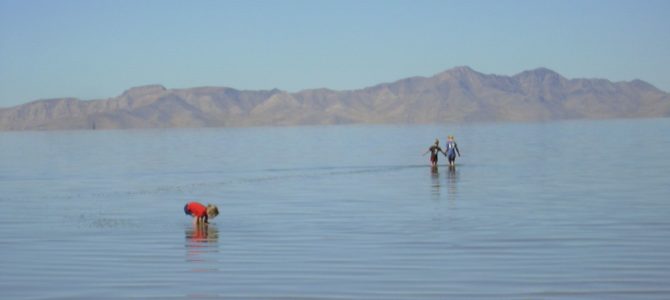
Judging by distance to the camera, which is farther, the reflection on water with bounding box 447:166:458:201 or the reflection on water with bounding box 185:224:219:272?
the reflection on water with bounding box 447:166:458:201

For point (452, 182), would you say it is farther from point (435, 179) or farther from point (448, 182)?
point (435, 179)

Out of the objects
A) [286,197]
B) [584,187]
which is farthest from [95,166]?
[584,187]

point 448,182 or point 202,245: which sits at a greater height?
point 448,182

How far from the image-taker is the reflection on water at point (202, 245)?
52.6 ft

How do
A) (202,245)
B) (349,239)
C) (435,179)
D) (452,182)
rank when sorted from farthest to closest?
(435,179), (452,182), (349,239), (202,245)

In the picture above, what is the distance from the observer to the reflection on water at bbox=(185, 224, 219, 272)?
52.6 ft

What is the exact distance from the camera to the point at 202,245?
1839cm

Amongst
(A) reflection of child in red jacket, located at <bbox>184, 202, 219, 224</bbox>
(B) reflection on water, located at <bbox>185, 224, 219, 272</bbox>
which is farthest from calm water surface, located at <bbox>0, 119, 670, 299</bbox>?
(A) reflection of child in red jacket, located at <bbox>184, 202, 219, 224</bbox>

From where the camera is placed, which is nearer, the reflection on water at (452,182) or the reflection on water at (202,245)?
the reflection on water at (202,245)

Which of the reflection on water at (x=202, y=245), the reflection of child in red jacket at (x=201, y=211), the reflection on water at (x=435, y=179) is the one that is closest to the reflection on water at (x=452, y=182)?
the reflection on water at (x=435, y=179)

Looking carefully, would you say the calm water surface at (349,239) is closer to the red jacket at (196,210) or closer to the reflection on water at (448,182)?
the reflection on water at (448,182)

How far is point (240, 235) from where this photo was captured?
65.7 ft

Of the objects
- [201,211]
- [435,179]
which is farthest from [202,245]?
[435,179]

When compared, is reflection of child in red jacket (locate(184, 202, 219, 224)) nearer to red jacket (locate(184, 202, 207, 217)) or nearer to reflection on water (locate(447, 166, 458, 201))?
red jacket (locate(184, 202, 207, 217))
